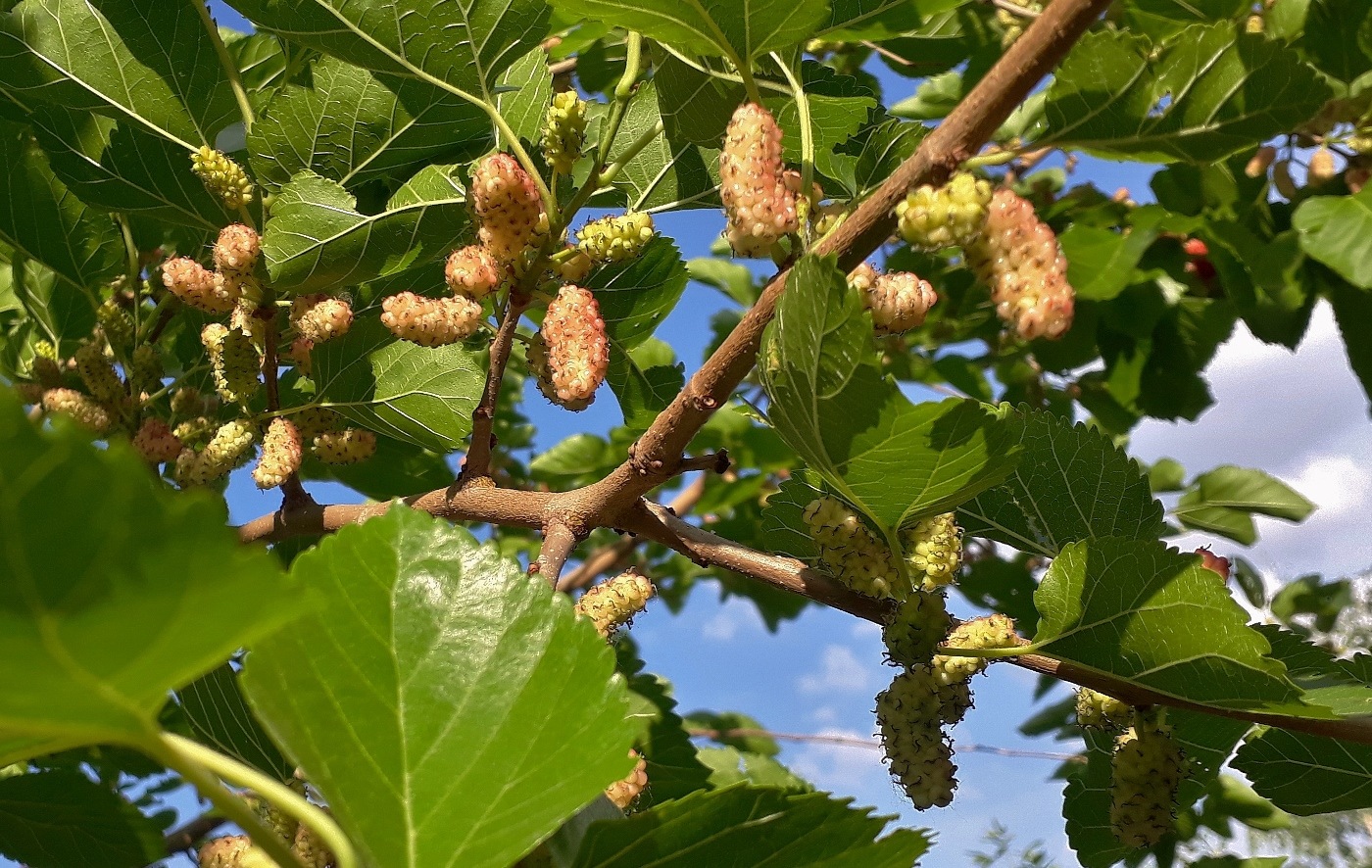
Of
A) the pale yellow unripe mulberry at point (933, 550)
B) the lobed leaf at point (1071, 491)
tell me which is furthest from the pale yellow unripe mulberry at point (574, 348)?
the lobed leaf at point (1071, 491)

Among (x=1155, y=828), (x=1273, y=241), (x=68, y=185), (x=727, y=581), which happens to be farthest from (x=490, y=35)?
(x=727, y=581)

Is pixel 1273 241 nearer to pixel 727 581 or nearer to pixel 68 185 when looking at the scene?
pixel 727 581

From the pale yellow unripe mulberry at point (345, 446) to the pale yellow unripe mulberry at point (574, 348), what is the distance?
299 millimetres

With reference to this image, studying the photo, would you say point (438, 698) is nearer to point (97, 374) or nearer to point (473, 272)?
point (473, 272)

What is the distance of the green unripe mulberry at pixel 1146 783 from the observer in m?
0.72

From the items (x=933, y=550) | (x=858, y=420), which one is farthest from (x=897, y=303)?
(x=933, y=550)

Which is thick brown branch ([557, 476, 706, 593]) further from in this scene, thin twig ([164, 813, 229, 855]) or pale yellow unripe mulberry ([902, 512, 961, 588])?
pale yellow unripe mulberry ([902, 512, 961, 588])

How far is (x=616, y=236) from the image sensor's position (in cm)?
72

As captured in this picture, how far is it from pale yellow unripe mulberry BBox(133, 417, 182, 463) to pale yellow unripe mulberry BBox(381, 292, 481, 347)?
14.8 inches

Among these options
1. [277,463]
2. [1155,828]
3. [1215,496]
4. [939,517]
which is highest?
[1215,496]

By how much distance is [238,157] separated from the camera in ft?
3.27

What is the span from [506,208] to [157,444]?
49 cm

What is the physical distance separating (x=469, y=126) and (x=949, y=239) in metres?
0.47

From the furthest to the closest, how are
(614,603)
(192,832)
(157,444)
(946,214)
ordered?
(192,832)
(157,444)
(614,603)
(946,214)
